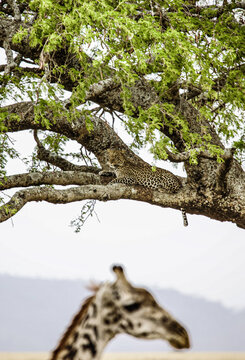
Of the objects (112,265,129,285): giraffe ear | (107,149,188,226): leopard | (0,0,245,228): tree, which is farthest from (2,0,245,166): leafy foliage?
(112,265,129,285): giraffe ear

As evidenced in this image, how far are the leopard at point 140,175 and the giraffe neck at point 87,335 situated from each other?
5.08 metres

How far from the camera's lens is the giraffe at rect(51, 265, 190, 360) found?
1852 millimetres

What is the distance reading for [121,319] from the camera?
1882 millimetres

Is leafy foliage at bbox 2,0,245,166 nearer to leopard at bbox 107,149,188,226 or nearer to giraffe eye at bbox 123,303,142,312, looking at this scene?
leopard at bbox 107,149,188,226

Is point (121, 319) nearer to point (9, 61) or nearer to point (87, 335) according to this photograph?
point (87, 335)

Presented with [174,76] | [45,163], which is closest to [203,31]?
[174,76]

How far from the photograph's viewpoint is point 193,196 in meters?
7.01

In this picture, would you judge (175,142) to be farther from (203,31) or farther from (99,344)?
(99,344)

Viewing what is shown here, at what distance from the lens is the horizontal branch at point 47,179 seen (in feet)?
22.1

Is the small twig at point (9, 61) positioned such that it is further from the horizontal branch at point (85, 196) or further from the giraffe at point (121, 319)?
the giraffe at point (121, 319)

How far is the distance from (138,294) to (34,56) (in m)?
5.65

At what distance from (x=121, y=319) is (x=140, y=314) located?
0.08 meters

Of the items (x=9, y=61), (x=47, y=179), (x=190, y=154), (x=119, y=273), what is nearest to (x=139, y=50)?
(x=190, y=154)

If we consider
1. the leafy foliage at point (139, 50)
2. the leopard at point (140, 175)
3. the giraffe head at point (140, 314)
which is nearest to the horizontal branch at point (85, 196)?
the leopard at point (140, 175)
